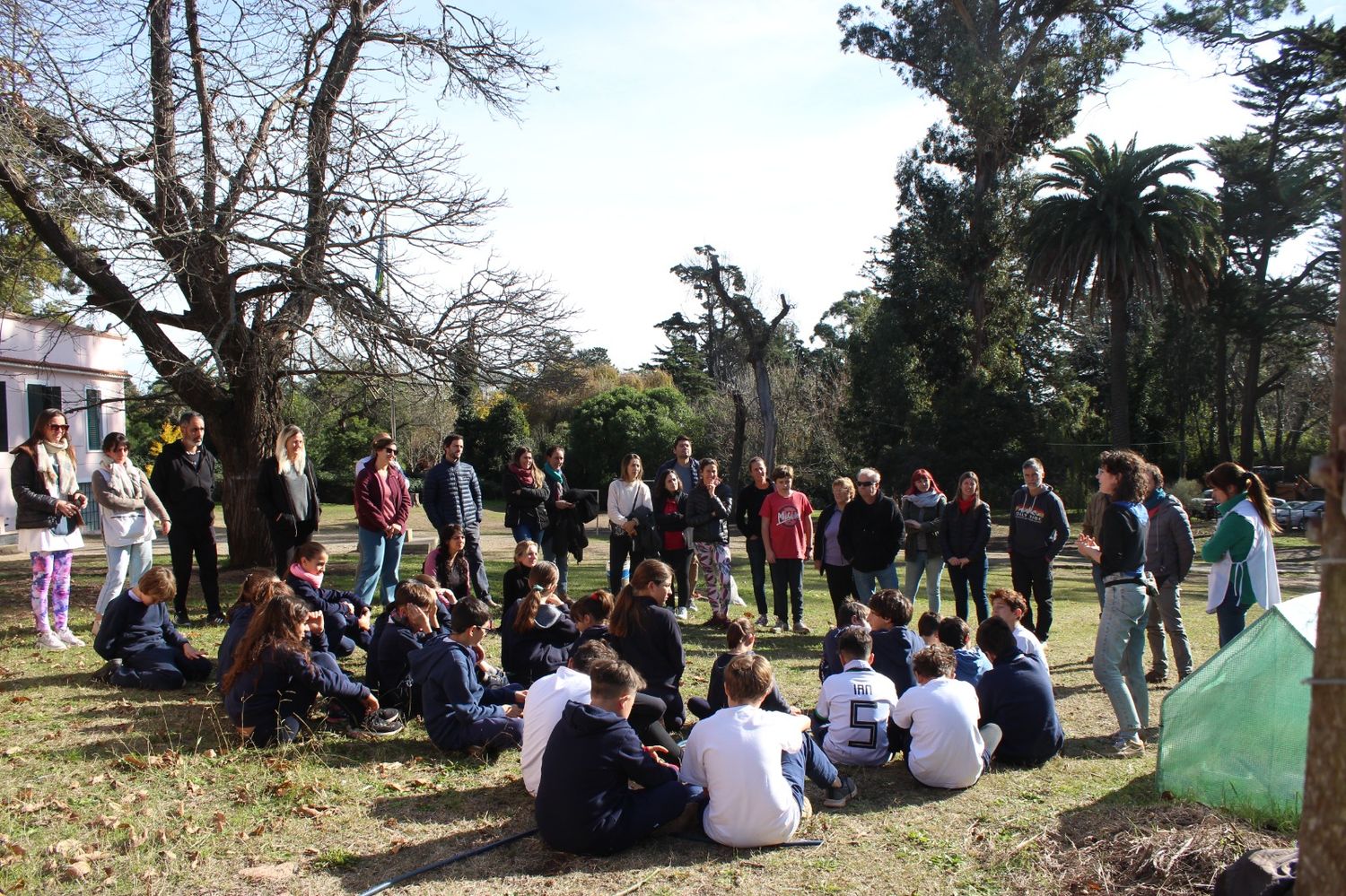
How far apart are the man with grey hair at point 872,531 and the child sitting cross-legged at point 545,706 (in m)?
4.80

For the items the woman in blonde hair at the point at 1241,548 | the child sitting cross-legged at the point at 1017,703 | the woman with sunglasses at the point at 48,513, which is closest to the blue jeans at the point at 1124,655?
the child sitting cross-legged at the point at 1017,703

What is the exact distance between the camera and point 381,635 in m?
6.73

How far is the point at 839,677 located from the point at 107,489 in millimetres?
6391

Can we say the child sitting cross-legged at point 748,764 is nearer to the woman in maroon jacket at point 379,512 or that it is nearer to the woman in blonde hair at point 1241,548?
the woman in blonde hair at point 1241,548

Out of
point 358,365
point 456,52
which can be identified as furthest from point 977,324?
point 358,365

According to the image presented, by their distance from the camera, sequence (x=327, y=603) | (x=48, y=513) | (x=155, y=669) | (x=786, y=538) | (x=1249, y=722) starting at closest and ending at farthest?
(x=1249, y=722), (x=155, y=669), (x=327, y=603), (x=48, y=513), (x=786, y=538)

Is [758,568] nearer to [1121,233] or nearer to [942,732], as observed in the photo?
[942,732]

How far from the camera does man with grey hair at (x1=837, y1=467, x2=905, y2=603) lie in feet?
31.6

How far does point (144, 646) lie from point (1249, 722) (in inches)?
278

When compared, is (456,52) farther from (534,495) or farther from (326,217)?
(534,495)

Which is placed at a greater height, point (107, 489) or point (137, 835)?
point (107, 489)

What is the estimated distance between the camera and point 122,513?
848 centimetres

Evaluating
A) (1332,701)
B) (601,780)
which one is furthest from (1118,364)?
(1332,701)

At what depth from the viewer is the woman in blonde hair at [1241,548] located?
6.84 metres
